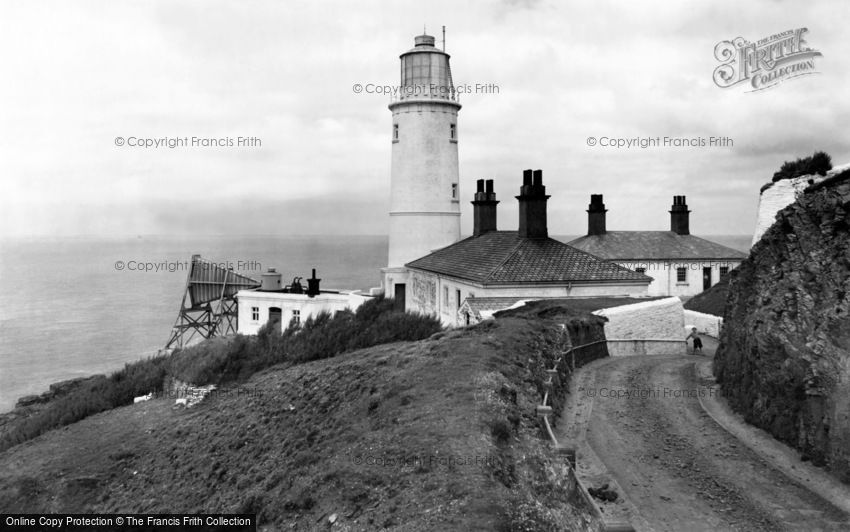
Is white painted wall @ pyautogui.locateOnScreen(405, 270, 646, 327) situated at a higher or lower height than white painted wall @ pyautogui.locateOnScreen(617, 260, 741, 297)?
lower

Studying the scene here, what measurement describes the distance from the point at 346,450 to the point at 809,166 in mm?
11158

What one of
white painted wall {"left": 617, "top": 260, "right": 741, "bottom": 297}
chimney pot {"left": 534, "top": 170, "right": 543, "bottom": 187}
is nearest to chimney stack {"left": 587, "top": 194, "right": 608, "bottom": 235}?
white painted wall {"left": 617, "top": 260, "right": 741, "bottom": 297}

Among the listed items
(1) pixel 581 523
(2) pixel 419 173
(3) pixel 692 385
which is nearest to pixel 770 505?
(1) pixel 581 523

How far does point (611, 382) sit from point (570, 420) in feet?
12.4

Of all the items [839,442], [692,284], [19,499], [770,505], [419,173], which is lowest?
[19,499]

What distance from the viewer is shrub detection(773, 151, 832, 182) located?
45.8 ft

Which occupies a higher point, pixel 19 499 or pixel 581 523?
pixel 581 523

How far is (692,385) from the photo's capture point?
16.8 meters

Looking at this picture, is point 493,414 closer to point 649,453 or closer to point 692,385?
point 649,453

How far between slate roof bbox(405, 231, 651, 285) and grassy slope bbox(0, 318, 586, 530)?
821 cm

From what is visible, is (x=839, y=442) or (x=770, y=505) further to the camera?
(x=839, y=442)

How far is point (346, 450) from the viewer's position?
1089 centimetres

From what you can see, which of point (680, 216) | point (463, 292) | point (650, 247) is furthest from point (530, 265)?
point (680, 216)

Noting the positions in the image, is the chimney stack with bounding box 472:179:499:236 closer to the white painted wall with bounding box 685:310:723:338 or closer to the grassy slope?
the white painted wall with bounding box 685:310:723:338
